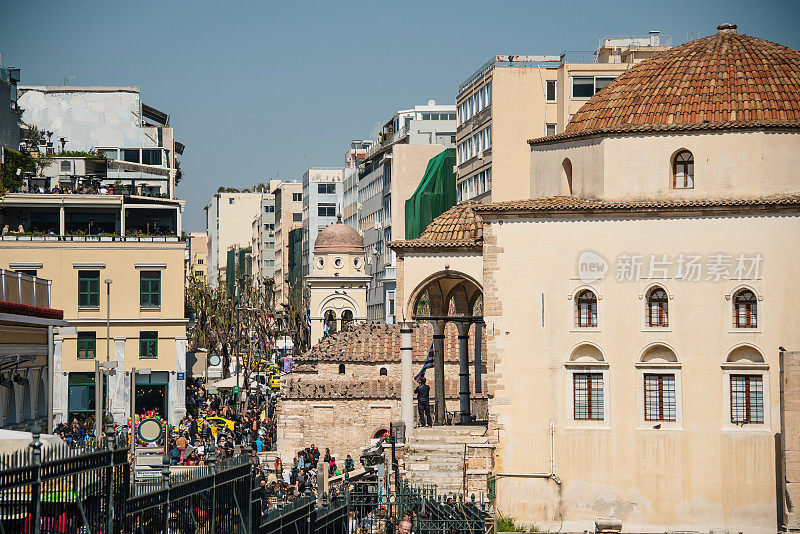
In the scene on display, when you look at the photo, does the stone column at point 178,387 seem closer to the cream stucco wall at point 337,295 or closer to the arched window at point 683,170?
the cream stucco wall at point 337,295

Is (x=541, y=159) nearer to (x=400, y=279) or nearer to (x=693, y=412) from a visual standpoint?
(x=400, y=279)

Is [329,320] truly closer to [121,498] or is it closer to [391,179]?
[391,179]

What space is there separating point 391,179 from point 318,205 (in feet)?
117

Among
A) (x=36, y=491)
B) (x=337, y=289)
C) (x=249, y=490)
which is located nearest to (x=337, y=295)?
(x=337, y=289)

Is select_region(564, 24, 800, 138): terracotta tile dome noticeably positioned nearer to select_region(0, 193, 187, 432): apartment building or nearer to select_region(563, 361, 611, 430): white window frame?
select_region(563, 361, 611, 430): white window frame

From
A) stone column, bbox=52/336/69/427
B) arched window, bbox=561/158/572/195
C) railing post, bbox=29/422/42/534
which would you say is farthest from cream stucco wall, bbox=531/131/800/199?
stone column, bbox=52/336/69/427

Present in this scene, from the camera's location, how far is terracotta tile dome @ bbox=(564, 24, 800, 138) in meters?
31.5

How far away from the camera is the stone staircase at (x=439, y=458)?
31.2 metres

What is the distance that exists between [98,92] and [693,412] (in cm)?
5516

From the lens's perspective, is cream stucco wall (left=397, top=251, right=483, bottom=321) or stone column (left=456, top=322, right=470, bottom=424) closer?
cream stucco wall (left=397, top=251, right=483, bottom=321)

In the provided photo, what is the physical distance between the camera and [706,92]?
32250mm

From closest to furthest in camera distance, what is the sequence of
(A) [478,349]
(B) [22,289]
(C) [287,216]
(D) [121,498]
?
(D) [121,498]
(B) [22,289]
(A) [478,349]
(C) [287,216]

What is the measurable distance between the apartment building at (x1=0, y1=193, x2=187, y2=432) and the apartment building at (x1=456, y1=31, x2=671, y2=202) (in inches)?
623

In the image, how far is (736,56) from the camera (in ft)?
109
